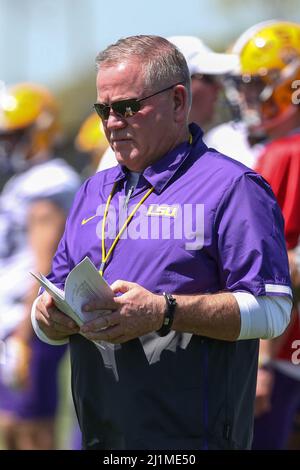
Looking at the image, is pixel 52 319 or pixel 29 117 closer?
pixel 52 319

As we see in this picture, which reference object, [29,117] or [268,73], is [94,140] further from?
[268,73]

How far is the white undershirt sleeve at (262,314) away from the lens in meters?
3.41

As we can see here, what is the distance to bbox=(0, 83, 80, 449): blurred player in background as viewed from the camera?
6.79 m

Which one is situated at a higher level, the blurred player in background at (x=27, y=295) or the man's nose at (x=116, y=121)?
the man's nose at (x=116, y=121)

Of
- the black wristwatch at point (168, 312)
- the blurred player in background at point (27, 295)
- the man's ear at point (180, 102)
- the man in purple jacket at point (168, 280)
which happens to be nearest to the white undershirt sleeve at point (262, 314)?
the man in purple jacket at point (168, 280)

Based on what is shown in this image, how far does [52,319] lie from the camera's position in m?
3.51

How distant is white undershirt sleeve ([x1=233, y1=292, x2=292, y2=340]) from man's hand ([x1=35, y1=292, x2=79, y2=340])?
0.53 meters

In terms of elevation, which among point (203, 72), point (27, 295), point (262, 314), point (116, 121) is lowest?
point (27, 295)

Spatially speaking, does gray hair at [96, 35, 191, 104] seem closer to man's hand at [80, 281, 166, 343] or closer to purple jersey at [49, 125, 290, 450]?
purple jersey at [49, 125, 290, 450]

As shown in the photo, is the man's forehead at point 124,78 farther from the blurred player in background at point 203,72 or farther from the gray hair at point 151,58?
the blurred player in background at point 203,72

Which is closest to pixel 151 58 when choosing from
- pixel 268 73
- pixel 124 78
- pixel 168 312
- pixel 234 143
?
pixel 124 78

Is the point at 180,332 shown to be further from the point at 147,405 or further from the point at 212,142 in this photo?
the point at 212,142

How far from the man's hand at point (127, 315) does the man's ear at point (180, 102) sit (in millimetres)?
673

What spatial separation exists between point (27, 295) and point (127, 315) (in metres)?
3.67
